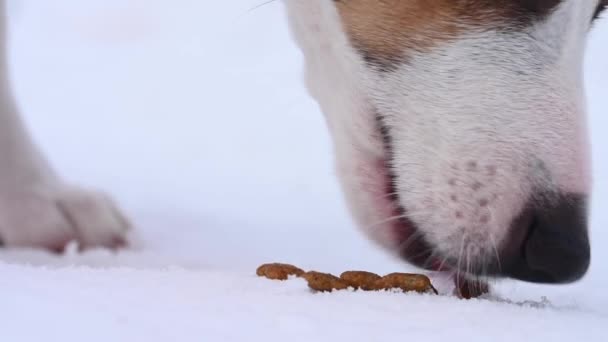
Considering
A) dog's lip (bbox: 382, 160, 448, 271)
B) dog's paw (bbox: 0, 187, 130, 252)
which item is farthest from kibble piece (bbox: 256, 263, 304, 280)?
dog's paw (bbox: 0, 187, 130, 252)

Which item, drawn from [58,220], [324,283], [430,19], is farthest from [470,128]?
[58,220]

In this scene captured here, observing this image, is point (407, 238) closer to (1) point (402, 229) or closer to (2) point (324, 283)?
(1) point (402, 229)

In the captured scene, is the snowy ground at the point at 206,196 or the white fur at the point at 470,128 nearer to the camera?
the snowy ground at the point at 206,196

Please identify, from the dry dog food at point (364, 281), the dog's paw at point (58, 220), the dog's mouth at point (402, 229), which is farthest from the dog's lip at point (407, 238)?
the dog's paw at point (58, 220)

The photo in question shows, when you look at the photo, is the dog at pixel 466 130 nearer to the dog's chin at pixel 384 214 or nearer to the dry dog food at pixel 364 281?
the dog's chin at pixel 384 214

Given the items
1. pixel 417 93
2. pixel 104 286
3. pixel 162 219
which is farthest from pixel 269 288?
pixel 162 219

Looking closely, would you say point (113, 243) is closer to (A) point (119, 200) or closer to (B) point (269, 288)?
(A) point (119, 200)
